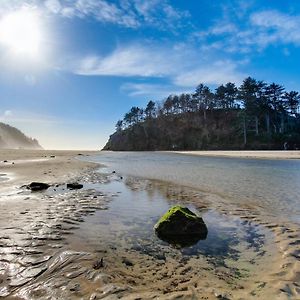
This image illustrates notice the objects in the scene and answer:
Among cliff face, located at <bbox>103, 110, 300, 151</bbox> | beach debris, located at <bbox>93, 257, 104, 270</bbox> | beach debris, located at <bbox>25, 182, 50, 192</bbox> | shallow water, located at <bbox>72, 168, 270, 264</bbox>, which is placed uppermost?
cliff face, located at <bbox>103, 110, 300, 151</bbox>

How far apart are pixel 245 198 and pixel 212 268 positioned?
9.92m

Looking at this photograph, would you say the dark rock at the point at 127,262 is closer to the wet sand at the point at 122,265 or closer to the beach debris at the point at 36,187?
the wet sand at the point at 122,265

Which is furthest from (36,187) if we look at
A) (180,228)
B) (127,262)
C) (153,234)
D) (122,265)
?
(122,265)

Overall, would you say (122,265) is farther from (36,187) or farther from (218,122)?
(218,122)

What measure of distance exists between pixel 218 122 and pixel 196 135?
467 inches

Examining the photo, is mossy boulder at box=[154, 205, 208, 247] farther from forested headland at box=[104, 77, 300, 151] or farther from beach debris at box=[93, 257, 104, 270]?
forested headland at box=[104, 77, 300, 151]

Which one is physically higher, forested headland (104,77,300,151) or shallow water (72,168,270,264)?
forested headland (104,77,300,151)

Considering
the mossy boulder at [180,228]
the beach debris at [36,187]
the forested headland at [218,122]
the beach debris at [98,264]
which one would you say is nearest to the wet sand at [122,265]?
the beach debris at [98,264]

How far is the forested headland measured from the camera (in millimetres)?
107250

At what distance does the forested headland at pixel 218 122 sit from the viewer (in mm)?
107250

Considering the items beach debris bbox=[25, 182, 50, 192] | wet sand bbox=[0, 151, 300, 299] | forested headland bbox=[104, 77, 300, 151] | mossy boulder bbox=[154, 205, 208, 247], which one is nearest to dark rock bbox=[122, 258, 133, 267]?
wet sand bbox=[0, 151, 300, 299]

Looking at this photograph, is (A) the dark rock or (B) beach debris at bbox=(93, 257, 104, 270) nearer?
(B) beach debris at bbox=(93, 257, 104, 270)

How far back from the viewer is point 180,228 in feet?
30.8

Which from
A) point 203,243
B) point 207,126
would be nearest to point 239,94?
point 207,126
